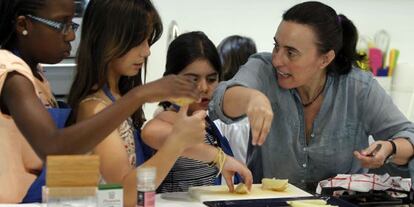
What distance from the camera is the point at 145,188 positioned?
1127 mm

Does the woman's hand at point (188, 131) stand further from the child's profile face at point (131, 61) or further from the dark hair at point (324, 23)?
the dark hair at point (324, 23)

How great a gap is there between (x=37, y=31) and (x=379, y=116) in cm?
101

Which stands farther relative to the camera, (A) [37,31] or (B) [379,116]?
→ (B) [379,116]

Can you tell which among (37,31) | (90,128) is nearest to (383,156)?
(90,128)

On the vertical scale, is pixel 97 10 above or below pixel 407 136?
above

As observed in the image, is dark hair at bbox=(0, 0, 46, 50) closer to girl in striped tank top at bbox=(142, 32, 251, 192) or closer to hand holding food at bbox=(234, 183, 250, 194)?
girl in striped tank top at bbox=(142, 32, 251, 192)

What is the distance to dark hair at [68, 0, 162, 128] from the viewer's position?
54.6 inches

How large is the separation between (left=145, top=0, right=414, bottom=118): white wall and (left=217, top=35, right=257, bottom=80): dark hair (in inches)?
8.0

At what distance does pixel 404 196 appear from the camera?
148 cm

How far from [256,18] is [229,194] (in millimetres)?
1675

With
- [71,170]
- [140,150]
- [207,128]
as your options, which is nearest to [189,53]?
[207,128]

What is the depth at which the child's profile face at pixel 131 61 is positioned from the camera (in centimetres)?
141

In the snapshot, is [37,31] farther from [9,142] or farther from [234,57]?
[234,57]

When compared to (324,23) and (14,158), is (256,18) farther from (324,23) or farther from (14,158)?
(14,158)
